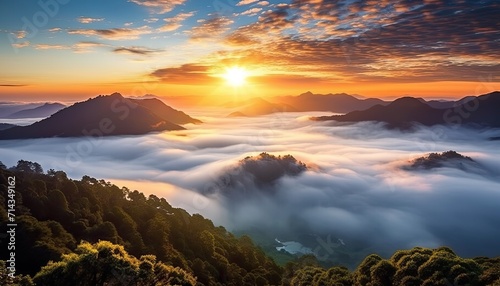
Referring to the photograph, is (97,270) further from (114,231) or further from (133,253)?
(114,231)

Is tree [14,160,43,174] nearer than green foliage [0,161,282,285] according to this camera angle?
No

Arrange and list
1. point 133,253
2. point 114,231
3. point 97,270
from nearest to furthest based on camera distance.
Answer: point 97,270, point 133,253, point 114,231

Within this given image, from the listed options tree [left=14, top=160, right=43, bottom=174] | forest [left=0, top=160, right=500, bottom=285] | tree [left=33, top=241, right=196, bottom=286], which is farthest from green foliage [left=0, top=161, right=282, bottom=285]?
tree [left=33, top=241, right=196, bottom=286]

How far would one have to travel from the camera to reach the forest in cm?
2759

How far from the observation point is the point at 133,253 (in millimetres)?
64188

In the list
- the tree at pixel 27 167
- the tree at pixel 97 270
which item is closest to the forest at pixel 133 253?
the tree at pixel 97 270

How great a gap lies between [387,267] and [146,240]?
160 feet

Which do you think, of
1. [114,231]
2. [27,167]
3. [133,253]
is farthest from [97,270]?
[27,167]

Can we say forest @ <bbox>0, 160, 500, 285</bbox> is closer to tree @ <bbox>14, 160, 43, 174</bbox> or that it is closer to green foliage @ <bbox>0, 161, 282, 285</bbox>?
green foliage @ <bbox>0, 161, 282, 285</bbox>

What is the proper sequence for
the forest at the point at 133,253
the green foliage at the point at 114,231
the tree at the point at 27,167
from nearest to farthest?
the forest at the point at 133,253, the green foliage at the point at 114,231, the tree at the point at 27,167

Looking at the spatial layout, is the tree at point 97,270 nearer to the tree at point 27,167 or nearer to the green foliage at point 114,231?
the green foliage at point 114,231

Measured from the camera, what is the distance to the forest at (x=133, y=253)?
27.6m

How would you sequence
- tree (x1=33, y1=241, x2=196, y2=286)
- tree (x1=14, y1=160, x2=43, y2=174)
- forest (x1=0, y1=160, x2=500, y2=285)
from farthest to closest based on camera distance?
tree (x1=14, y1=160, x2=43, y2=174)
forest (x1=0, y1=160, x2=500, y2=285)
tree (x1=33, y1=241, x2=196, y2=286)

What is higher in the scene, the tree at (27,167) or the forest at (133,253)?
the tree at (27,167)
